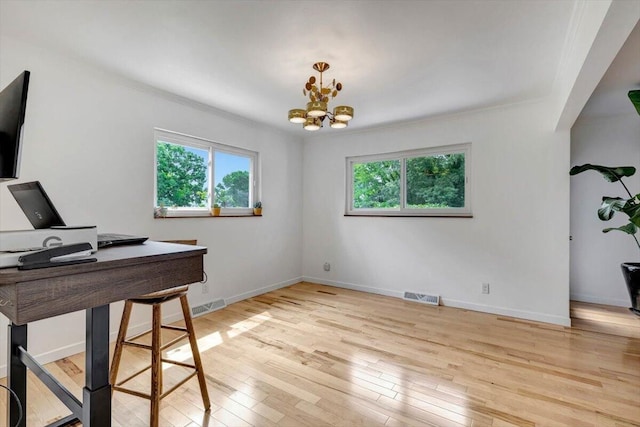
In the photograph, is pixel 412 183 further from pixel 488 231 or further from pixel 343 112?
pixel 343 112

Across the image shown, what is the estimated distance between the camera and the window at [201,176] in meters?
3.20

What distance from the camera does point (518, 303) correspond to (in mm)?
3357

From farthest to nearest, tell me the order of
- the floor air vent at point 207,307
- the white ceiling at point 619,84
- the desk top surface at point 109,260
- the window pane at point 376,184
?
1. the window pane at point 376,184
2. the floor air vent at point 207,307
3. the white ceiling at point 619,84
4. the desk top surface at point 109,260

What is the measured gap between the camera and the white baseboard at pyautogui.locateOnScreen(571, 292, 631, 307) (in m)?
3.76

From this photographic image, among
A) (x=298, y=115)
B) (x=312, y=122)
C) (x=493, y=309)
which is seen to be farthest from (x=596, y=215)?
(x=298, y=115)

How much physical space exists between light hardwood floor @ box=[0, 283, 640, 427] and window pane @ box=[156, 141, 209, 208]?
1324 mm

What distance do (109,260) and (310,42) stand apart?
76.7 inches

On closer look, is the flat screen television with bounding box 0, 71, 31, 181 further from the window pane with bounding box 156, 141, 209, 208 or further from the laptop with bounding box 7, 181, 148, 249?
the window pane with bounding box 156, 141, 209, 208

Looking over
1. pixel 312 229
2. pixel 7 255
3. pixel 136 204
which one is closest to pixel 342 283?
pixel 312 229

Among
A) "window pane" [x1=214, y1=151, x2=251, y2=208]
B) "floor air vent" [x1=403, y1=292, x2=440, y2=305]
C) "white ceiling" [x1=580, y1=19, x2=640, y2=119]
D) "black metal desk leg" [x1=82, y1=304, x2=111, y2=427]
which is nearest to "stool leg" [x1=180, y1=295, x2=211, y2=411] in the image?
"black metal desk leg" [x1=82, y1=304, x2=111, y2=427]

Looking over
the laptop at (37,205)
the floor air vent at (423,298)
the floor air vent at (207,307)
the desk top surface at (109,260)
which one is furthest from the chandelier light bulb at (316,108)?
the floor air vent at (423,298)

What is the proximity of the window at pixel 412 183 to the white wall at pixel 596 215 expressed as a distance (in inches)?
63.5

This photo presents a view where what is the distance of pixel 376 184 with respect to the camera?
4.43 metres

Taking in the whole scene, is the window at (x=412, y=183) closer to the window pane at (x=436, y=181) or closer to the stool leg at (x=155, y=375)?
the window pane at (x=436, y=181)
